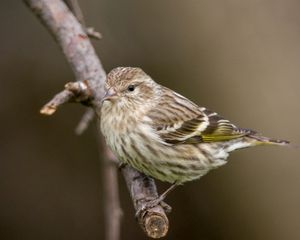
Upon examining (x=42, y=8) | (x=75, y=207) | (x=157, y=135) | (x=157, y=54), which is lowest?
(x=75, y=207)

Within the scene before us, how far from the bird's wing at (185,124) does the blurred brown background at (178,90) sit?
118 centimetres

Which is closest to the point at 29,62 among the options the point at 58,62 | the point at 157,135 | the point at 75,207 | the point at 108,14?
the point at 58,62

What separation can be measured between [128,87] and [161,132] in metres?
0.40

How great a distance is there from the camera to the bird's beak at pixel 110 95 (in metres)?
4.85

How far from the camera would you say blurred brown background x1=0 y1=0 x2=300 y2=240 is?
6.83 metres

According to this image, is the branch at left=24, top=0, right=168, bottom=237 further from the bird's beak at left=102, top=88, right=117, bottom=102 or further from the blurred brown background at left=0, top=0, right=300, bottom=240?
the blurred brown background at left=0, top=0, right=300, bottom=240

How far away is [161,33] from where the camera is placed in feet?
24.5

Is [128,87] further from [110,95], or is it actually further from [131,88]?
[110,95]

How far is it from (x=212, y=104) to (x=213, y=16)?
79cm

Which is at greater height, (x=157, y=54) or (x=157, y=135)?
(x=157, y=54)

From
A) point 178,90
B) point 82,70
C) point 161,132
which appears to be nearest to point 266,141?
point 161,132

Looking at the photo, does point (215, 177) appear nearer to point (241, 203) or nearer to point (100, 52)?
point (241, 203)

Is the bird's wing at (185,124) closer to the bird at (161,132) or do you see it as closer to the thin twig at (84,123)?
the bird at (161,132)

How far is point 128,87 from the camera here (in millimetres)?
5168
